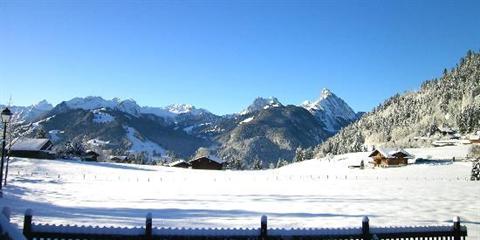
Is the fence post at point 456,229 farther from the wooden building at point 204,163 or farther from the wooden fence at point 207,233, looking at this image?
the wooden building at point 204,163

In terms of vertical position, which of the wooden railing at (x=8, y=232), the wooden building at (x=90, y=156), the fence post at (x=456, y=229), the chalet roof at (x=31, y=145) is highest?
the chalet roof at (x=31, y=145)

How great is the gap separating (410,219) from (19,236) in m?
23.0

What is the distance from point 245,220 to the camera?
79.5 ft

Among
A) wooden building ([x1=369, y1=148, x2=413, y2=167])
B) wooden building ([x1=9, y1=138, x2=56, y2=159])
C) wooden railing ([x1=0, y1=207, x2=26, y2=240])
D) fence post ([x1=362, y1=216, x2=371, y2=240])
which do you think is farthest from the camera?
wooden building ([x1=369, y1=148, x2=413, y2=167])

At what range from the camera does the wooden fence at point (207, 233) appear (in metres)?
11.7

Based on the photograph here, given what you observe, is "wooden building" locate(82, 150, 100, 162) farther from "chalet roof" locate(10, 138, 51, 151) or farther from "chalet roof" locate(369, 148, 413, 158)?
"chalet roof" locate(369, 148, 413, 158)

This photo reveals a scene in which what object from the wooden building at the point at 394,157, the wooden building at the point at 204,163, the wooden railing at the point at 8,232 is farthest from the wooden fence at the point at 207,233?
the wooden building at the point at 204,163

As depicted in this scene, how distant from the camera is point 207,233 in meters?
12.3

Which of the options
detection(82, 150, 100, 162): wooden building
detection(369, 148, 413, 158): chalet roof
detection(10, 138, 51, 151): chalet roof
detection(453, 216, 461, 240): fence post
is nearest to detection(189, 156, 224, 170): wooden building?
detection(82, 150, 100, 162): wooden building

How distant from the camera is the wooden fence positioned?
11672 mm

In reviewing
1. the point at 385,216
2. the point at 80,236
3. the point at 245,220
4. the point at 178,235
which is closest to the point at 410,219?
the point at 385,216

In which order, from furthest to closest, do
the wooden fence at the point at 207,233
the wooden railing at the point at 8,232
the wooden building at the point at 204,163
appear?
the wooden building at the point at 204,163, the wooden fence at the point at 207,233, the wooden railing at the point at 8,232

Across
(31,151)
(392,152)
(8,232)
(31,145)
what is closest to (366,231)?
(8,232)

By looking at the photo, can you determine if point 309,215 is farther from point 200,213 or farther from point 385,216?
point 200,213
